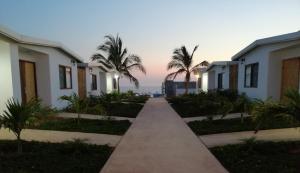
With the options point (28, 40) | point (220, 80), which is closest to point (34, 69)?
point (28, 40)

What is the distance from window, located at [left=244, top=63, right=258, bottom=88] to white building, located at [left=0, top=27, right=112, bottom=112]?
30.6 feet

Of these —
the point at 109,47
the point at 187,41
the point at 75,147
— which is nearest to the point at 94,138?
the point at 75,147

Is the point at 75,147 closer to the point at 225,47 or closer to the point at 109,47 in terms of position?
the point at 109,47

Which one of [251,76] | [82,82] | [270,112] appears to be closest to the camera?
[270,112]

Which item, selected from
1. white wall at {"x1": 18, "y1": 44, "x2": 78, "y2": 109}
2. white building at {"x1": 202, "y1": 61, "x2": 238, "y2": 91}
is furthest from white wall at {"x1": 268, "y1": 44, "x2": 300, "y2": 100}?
white wall at {"x1": 18, "y1": 44, "x2": 78, "y2": 109}

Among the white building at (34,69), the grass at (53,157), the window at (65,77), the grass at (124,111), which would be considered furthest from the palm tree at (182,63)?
the grass at (53,157)

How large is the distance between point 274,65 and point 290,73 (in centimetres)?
70

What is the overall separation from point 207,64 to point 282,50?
10.5 meters

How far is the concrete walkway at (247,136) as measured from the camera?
17.1 ft

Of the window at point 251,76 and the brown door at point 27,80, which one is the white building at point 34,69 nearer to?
the brown door at point 27,80

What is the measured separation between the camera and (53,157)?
164 inches

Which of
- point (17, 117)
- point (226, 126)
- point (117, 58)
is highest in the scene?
point (117, 58)

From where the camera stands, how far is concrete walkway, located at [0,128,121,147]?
5441 mm

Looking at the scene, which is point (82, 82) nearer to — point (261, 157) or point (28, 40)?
point (28, 40)
